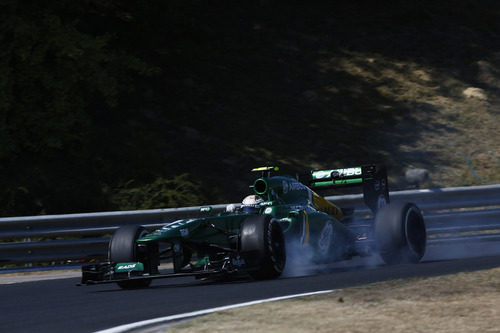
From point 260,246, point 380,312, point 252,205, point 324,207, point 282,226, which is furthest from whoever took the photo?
point 324,207

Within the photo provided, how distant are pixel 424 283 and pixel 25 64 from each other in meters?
11.7

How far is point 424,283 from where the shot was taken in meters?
8.17

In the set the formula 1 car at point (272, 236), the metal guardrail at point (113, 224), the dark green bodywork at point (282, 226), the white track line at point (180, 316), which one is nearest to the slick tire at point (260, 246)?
the formula 1 car at point (272, 236)

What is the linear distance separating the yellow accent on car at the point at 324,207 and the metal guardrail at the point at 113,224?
76.2 inches

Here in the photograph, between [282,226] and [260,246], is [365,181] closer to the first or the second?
[282,226]

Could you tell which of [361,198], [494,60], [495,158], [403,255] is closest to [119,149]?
[361,198]

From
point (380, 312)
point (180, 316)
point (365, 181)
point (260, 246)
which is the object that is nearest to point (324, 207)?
point (365, 181)

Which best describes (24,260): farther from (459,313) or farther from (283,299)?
(459,313)

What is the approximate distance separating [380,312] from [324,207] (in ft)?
17.6

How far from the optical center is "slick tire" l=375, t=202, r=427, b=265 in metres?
11.2

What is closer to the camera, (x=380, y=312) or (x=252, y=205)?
(x=380, y=312)

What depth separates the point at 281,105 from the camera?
77.9 ft

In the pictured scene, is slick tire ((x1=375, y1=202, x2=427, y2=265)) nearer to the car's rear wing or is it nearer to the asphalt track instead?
the asphalt track

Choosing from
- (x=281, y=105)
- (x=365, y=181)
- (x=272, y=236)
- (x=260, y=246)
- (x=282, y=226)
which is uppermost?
(x=281, y=105)
